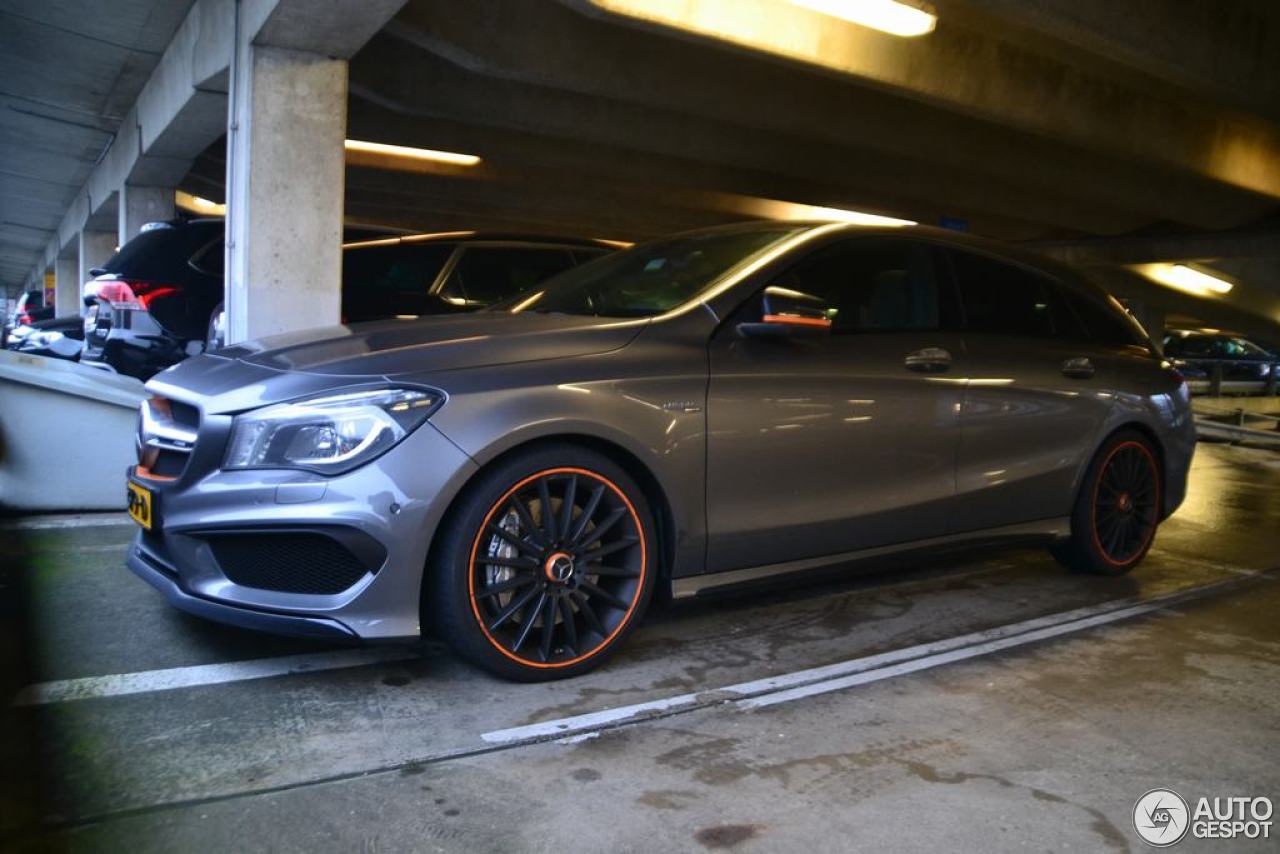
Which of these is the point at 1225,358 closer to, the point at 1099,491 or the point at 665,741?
the point at 1099,491

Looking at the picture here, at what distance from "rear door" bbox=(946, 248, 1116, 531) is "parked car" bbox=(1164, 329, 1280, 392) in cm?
1750

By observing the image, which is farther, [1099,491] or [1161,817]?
[1099,491]

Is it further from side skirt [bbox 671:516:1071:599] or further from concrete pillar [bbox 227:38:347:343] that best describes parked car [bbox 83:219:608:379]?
side skirt [bbox 671:516:1071:599]

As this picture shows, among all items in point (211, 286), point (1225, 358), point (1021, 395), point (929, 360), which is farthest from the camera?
point (1225, 358)

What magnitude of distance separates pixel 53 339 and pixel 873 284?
8.74 m

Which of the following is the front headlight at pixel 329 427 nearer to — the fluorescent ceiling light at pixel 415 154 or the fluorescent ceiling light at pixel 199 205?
the fluorescent ceiling light at pixel 415 154

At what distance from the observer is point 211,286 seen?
336 inches

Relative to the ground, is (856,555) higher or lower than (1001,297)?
lower

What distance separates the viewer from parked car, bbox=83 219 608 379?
26.1ft

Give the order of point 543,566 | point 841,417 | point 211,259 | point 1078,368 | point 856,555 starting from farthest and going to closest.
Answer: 1. point 211,259
2. point 1078,368
3. point 856,555
4. point 841,417
5. point 543,566

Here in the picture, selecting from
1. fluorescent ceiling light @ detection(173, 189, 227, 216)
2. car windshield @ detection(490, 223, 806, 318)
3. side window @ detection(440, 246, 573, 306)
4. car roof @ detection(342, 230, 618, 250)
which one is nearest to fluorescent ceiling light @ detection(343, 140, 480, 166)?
car roof @ detection(342, 230, 618, 250)

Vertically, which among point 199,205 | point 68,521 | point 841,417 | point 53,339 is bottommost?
point 68,521

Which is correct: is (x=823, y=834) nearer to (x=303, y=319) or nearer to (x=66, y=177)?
(x=303, y=319)

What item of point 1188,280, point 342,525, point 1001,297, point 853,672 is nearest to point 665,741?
point 853,672
